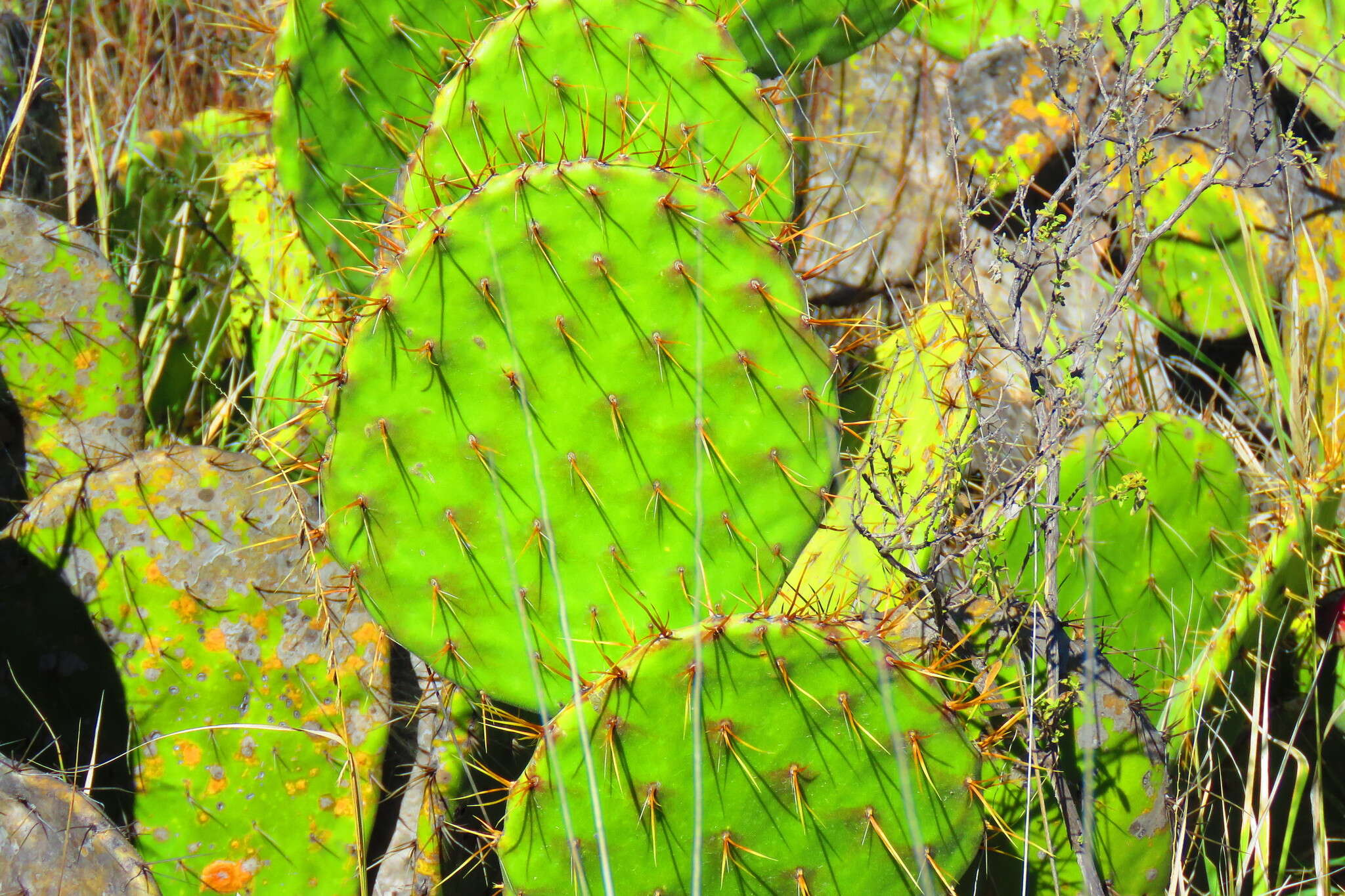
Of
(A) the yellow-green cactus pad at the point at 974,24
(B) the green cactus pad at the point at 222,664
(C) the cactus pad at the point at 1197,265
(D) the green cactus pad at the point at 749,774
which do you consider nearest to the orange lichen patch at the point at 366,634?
(B) the green cactus pad at the point at 222,664

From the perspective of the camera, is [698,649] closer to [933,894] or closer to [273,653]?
[933,894]

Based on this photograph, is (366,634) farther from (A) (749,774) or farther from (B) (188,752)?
(A) (749,774)

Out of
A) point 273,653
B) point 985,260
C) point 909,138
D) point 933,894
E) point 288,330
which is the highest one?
point 909,138

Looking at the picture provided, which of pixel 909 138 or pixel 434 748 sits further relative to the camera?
pixel 909 138

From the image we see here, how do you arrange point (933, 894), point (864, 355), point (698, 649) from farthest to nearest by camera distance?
1. point (864, 355)
2. point (933, 894)
3. point (698, 649)

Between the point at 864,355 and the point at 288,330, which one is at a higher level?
the point at 864,355

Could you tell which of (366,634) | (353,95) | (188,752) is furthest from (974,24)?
(188,752)

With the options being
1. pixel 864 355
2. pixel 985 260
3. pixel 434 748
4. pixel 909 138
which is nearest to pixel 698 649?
pixel 434 748

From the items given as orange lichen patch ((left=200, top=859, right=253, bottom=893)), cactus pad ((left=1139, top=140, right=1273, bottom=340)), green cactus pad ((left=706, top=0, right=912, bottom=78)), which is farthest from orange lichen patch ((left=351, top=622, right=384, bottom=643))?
cactus pad ((left=1139, top=140, right=1273, bottom=340))
